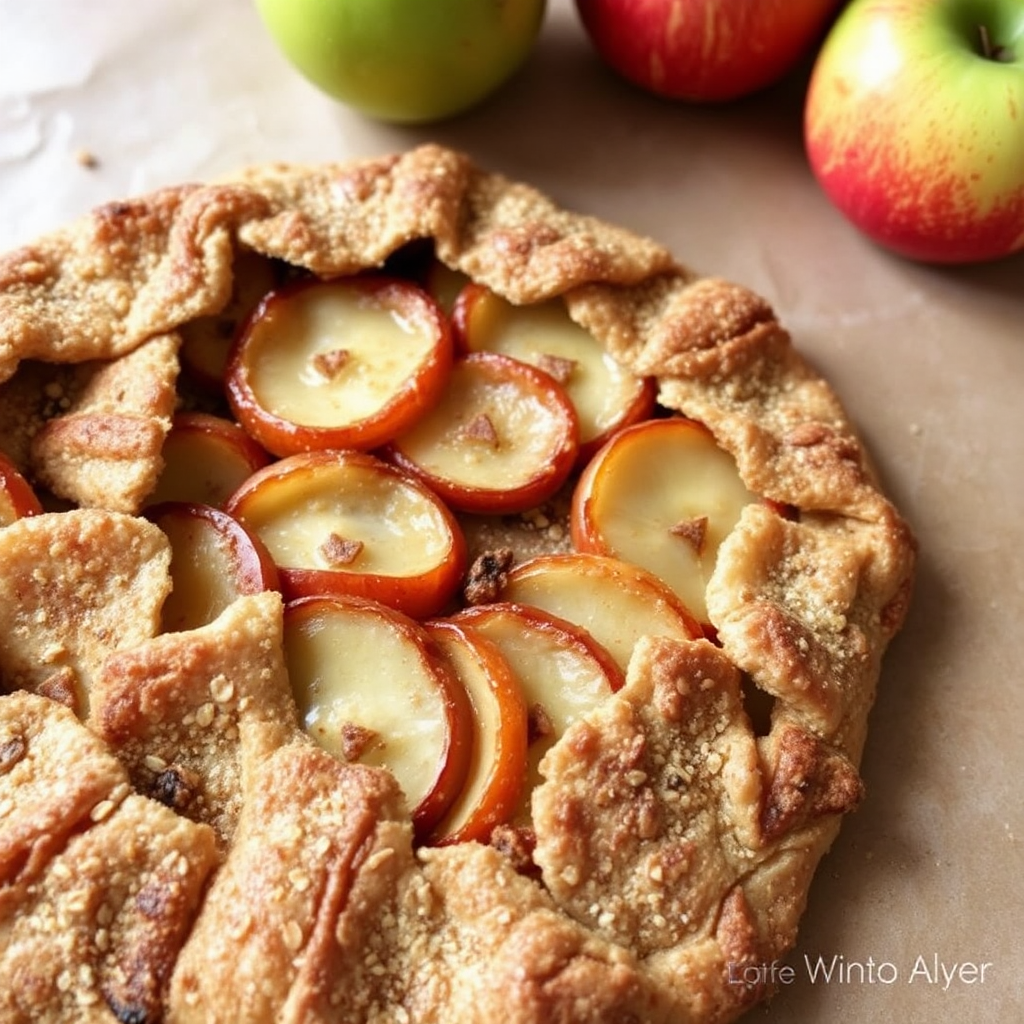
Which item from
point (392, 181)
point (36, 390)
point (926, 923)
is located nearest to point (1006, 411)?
point (926, 923)

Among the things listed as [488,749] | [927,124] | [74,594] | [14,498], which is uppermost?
[927,124]

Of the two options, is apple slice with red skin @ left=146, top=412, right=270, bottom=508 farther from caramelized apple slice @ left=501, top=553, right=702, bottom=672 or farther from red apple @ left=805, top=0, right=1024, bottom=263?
red apple @ left=805, top=0, right=1024, bottom=263

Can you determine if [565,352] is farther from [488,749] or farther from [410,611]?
[488,749]

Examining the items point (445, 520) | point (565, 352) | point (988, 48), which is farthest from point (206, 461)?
point (988, 48)

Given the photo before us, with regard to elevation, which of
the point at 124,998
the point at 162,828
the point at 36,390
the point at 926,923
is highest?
the point at 36,390

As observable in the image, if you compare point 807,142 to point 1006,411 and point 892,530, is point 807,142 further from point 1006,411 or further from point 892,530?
point 892,530

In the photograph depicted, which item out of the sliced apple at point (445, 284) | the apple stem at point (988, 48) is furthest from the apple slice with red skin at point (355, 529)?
the apple stem at point (988, 48)
